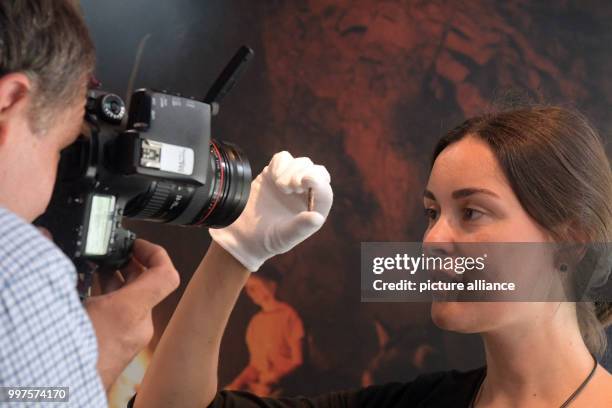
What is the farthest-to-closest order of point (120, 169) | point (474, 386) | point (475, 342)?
point (475, 342) < point (474, 386) < point (120, 169)

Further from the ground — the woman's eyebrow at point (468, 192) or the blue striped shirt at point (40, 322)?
the woman's eyebrow at point (468, 192)

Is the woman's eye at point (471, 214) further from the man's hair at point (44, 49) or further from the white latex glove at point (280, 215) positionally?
the man's hair at point (44, 49)

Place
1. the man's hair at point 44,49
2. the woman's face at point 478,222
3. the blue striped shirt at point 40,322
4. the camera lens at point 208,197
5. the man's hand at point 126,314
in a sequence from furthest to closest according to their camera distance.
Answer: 1. the woman's face at point 478,222
2. the camera lens at point 208,197
3. the man's hand at point 126,314
4. the man's hair at point 44,49
5. the blue striped shirt at point 40,322

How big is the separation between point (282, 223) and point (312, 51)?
776mm

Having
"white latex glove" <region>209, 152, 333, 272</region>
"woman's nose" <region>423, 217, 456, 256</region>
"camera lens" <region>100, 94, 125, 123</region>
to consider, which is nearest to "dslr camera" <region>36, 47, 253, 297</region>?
"camera lens" <region>100, 94, 125, 123</region>

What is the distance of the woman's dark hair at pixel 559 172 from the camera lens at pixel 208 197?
0.37 metres

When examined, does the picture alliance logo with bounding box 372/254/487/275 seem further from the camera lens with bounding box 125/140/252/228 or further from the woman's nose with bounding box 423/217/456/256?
the camera lens with bounding box 125/140/252/228

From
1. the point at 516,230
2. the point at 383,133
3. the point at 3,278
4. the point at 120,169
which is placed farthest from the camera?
the point at 383,133

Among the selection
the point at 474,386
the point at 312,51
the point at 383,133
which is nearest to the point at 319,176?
the point at 474,386

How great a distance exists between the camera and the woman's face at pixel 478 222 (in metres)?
1.01

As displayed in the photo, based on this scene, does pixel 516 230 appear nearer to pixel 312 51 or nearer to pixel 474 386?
pixel 474 386

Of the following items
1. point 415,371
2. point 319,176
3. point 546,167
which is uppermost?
point 546,167

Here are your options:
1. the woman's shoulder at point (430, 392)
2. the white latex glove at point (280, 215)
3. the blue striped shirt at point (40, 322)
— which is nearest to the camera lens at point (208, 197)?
the white latex glove at point (280, 215)

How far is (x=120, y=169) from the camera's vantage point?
79cm
